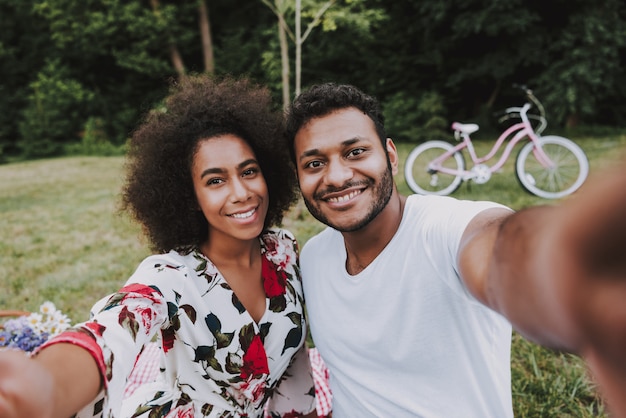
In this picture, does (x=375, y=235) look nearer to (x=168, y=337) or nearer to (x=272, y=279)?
(x=272, y=279)

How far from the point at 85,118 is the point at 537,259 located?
23193mm

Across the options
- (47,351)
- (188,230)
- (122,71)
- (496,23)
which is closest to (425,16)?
(496,23)

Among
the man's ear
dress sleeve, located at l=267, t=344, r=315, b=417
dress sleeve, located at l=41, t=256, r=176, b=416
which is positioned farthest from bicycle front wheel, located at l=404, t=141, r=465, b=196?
dress sleeve, located at l=41, t=256, r=176, b=416

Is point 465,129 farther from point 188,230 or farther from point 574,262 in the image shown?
point 574,262

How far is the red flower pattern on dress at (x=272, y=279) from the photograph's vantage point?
6.20 feet

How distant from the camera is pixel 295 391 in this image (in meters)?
2.15

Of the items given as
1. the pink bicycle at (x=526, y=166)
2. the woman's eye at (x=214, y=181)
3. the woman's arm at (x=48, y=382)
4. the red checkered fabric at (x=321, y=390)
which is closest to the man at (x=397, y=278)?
the woman's eye at (x=214, y=181)

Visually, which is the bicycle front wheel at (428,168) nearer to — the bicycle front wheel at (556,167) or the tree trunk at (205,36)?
the bicycle front wheel at (556,167)

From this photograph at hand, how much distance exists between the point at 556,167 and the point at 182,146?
6250mm

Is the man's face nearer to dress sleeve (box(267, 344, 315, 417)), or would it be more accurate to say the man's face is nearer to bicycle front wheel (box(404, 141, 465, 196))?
dress sleeve (box(267, 344, 315, 417))

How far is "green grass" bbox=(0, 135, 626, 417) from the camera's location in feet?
8.07

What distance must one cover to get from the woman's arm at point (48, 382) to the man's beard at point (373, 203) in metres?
0.98

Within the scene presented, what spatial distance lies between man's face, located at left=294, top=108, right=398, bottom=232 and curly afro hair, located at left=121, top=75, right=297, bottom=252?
409mm

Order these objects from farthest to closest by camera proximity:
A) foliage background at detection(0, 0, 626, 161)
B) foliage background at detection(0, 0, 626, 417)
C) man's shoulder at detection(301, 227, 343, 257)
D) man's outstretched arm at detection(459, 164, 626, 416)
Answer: foliage background at detection(0, 0, 626, 161)
foliage background at detection(0, 0, 626, 417)
man's shoulder at detection(301, 227, 343, 257)
man's outstretched arm at detection(459, 164, 626, 416)
